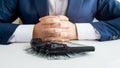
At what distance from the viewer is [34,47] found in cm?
65

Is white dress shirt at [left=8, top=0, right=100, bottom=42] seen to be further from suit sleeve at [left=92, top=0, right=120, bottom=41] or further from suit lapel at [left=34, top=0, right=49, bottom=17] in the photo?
suit lapel at [left=34, top=0, right=49, bottom=17]

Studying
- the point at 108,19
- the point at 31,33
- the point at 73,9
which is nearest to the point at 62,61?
the point at 31,33

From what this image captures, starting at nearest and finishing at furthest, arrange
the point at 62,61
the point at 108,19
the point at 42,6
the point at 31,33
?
1. the point at 62,61
2. the point at 31,33
3. the point at 42,6
4. the point at 108,19

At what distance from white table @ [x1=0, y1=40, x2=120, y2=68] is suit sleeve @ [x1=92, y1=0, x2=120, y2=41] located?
0.40 feet

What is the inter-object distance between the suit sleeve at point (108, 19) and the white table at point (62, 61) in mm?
122


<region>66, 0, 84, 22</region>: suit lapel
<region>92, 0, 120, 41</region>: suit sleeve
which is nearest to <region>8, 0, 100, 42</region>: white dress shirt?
<region>92, 0, 120, 41</region>: suit sleeve

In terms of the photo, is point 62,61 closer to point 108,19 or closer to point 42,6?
point 42,6

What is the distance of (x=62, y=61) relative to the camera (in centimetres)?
58

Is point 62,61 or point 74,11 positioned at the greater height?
point 74,11

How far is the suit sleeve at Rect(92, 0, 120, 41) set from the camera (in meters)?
0.82

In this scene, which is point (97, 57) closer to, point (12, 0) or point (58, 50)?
point (58, 50)

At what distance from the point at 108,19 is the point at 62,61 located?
0.53 m

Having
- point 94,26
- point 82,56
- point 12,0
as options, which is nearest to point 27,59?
point 82,56

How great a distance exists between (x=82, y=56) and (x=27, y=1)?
0.44 metres
